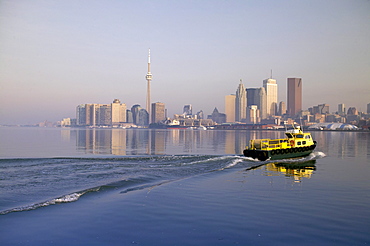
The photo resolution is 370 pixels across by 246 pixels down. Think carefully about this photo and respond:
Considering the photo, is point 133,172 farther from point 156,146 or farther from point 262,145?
point 156,146

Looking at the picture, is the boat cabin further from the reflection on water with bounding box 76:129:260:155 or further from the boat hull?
the reflection on water with bounding box 76:129:260:155

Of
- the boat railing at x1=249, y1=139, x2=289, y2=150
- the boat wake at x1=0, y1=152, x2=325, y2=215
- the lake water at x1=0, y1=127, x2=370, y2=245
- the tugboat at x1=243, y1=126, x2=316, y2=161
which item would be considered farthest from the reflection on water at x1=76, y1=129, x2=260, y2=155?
the lake water at x1=0, y1=127, x2=370, y2=245

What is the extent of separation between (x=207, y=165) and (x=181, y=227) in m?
23.5

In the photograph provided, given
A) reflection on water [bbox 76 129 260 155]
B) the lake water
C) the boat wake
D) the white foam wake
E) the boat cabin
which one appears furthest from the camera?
reflection on water [bbox 76 129 260 155]

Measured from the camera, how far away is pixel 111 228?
15.9m

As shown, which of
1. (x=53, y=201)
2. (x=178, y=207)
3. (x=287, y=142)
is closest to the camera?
(x=178, y=207)

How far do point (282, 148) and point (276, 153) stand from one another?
2768 mm

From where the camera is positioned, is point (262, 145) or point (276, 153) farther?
point (262, 145)

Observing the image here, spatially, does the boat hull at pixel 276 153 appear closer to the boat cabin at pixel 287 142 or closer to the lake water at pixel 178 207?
the boat cabin at pixel 287 142

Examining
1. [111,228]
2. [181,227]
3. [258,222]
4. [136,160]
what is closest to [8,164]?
[136,160]

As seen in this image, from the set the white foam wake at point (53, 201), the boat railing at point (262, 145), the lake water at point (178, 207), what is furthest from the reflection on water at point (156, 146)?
the white foam wake at point (53, 201)

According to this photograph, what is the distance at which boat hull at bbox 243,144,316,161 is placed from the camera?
47.0 meters

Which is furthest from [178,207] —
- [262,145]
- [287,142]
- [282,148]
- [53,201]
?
[287,142]

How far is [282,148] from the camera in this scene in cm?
5091
